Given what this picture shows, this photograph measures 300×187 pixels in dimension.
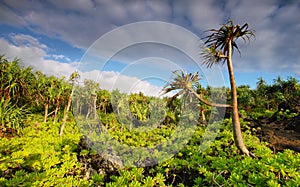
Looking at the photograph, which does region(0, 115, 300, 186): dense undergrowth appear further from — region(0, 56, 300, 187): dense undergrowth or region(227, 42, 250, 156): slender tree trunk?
region(227, 42, 250, 156): slender tree trunk

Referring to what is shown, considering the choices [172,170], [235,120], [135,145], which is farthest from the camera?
[135,145]

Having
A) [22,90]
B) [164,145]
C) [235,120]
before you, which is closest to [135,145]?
[164,145]

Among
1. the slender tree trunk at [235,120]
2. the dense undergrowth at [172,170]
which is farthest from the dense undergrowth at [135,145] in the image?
the slender tree trunk at [235,120]

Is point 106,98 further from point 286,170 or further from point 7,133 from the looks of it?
point 286,170

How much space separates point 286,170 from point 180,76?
4615 mm

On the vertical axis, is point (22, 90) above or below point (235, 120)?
above

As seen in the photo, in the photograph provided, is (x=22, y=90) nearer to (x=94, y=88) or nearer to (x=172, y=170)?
(x=94, y=88)

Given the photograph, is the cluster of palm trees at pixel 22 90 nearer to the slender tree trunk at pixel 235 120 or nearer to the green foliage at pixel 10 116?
the green foliage at pixel 10 116

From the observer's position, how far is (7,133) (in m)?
11.9

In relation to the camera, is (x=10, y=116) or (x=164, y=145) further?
(x=10, y=116)

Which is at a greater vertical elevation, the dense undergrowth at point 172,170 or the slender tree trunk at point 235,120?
the slender tree trunk at point 235,120

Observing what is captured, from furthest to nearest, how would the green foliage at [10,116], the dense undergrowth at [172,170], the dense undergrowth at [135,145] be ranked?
the green foliage at [10,116] → the dense undergrowth at [135,145] → the dense undergrowth at [172,170]

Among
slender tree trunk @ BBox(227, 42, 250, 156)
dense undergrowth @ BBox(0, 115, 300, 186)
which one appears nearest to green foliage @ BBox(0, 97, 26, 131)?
dense undergrowth @ BBox(0, 115, 300, 186)

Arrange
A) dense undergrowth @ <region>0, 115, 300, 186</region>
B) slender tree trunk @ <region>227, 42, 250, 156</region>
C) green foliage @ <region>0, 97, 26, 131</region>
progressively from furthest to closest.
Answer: green foliage @ <region>0, 97, 26, 131</region> < slender tree trunk @ <region>227, 42, 250, 156</region> < dense undergrowth @ <region>0, 115, 300, 186</region>
